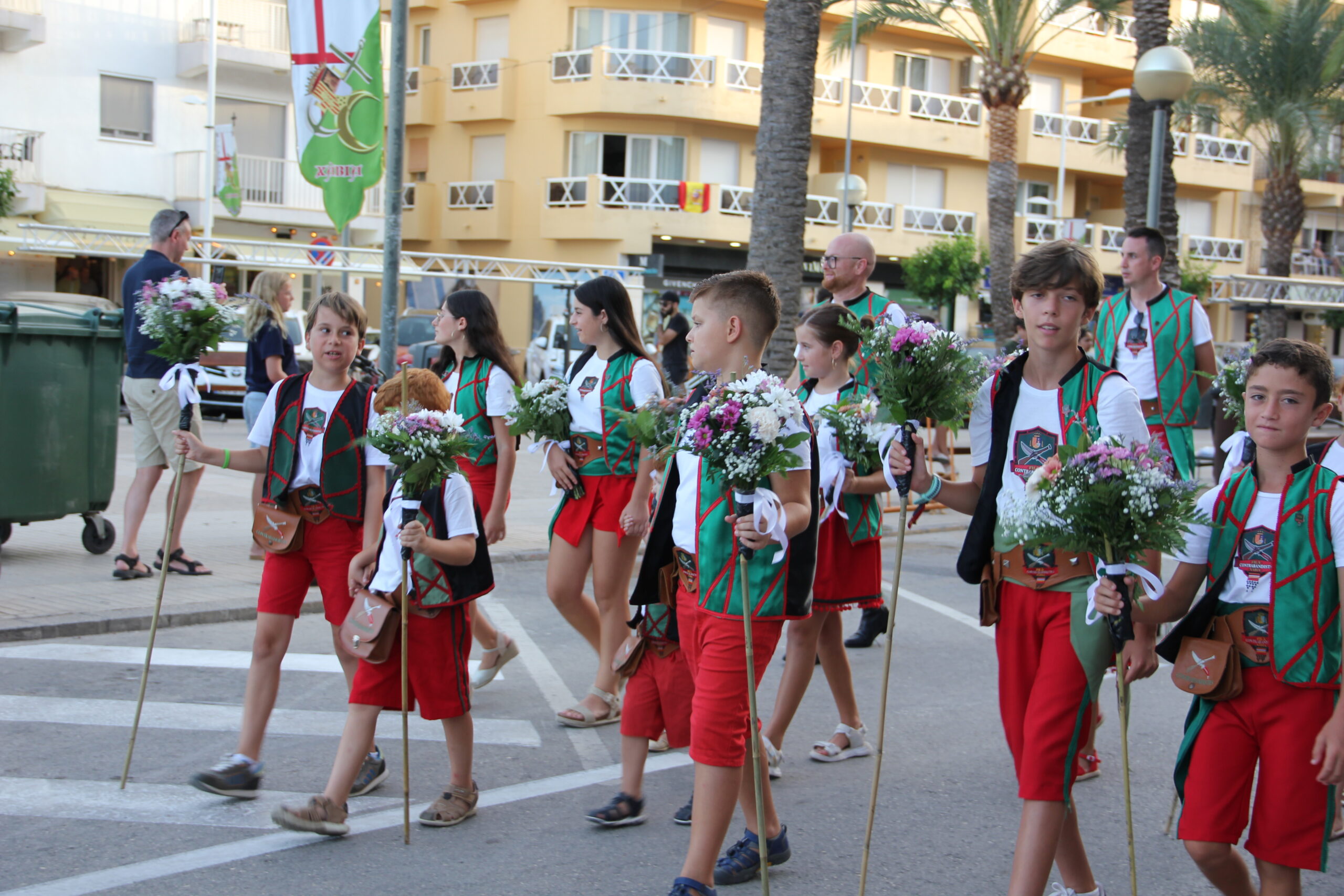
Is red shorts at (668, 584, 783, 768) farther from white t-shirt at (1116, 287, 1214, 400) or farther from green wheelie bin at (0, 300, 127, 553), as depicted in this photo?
green wheelie bin at (0, 300, 127, 553)

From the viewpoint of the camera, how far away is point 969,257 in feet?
130

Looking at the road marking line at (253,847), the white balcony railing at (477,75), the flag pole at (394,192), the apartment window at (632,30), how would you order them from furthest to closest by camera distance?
the white balcony railing at (477,75), the apartment window at (632,30), the flag pole at (394,192), the road marking line at (253,847)

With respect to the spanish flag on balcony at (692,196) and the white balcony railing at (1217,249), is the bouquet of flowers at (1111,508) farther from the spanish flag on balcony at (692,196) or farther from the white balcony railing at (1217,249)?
the white balcony railing at (1217,249)

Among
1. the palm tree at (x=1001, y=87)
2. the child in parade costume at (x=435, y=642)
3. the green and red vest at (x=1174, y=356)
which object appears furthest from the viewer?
the palm tree at (x=1001, y=87)

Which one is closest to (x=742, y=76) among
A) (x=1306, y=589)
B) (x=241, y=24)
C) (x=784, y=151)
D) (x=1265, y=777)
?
(x=241, y=24)

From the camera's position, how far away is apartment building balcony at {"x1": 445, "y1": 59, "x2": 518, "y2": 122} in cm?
3809

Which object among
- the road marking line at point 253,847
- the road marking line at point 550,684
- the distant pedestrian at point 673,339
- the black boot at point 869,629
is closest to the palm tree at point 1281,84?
the distant pedestrian at point 673,339

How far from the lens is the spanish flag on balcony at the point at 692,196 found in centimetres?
3656

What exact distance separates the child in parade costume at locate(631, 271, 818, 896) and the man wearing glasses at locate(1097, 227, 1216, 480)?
3986 mm

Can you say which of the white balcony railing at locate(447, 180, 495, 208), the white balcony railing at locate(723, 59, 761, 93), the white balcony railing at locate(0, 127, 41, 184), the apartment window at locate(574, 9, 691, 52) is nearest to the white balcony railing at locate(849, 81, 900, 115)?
the white balcony railing at locate(723, 59, 761, 93)

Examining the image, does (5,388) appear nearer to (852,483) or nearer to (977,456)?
(852,483)

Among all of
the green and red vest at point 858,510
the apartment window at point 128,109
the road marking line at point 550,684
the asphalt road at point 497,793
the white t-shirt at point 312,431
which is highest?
the apartment window at point 128,109

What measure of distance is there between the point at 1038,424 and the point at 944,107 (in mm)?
39333

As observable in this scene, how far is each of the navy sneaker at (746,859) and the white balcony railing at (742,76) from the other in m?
34.3
